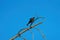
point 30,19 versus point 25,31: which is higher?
point 30,19

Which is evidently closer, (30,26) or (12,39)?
(30,26)

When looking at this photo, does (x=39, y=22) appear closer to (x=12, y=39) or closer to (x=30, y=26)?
(x=30, y=26)

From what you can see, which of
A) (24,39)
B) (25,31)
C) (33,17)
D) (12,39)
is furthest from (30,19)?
(12,39)

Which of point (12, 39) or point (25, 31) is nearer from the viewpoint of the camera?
point (25, 31)

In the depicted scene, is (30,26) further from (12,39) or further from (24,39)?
(12,39)

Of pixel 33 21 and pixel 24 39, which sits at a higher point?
pixel 33 21

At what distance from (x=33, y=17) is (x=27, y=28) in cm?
22

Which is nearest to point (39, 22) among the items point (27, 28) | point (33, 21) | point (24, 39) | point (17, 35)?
point (33, 21)

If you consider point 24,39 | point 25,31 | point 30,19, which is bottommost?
point 24,39

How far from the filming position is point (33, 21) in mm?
1876

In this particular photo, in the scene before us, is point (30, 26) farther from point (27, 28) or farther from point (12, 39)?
point (12, 39)

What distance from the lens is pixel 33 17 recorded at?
1.91 m

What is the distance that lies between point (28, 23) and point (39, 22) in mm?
206

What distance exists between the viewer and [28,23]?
1.95 metres
